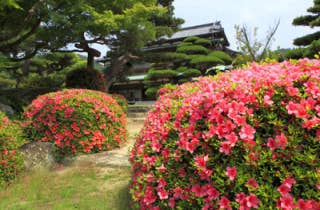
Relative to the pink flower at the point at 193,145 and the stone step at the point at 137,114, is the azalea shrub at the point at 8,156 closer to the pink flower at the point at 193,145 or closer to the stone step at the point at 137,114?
the pink flower at the point at 193,145

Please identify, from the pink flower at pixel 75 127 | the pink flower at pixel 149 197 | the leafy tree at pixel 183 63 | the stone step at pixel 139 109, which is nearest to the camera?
the pink flower at pixel 149 197

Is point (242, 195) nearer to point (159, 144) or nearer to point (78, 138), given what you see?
point (159, 144)

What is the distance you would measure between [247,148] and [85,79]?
13224mm

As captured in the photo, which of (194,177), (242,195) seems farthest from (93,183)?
(242,195)

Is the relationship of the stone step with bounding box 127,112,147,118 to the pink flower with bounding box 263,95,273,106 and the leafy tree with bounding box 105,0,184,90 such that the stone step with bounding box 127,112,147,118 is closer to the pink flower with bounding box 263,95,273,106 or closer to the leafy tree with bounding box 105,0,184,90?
the leafy tree with bounding box 105,0,184,90

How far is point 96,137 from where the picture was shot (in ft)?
19.2

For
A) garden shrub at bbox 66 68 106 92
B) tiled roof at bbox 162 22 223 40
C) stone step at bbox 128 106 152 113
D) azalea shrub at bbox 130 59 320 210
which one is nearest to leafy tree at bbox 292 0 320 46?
stone step at bbox 128 106 152 113

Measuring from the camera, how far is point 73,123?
5.67 m

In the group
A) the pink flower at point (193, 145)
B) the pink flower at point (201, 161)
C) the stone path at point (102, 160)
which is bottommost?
the stone path at point (102, 160)

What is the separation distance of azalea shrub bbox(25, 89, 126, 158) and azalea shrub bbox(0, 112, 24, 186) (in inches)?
33.7

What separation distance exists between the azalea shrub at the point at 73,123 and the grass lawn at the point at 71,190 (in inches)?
27.3

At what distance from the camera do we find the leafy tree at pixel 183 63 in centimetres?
1670

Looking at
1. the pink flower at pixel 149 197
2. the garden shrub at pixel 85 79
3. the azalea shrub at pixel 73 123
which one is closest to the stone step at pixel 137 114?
the garden shrub at pixel 85 79

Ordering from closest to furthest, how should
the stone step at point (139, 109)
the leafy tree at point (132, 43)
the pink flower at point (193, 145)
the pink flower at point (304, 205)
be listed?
the pink flower at point (304, 205) < the pink flower at point (193, 145) < the leafy tree at point (132, 43) < the stone step at point (139, 109)
